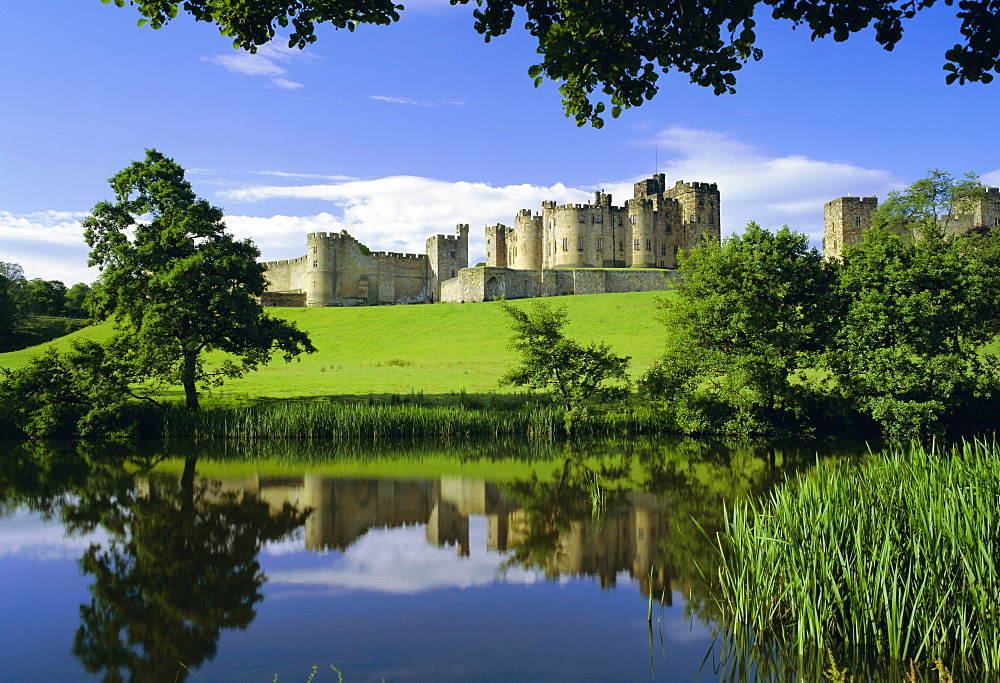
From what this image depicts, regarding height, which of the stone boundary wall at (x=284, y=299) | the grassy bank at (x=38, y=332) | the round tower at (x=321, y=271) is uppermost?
the round tower at (x=321, y=271)

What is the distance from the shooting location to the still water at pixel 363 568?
693 centimetres

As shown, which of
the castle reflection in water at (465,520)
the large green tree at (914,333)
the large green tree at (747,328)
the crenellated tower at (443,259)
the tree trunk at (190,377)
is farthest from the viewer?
the crenellated tower at (443,259)

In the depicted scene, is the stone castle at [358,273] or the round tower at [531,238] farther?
the round tower at [531,238]

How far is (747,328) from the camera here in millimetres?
20484

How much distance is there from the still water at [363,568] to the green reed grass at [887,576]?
2.58 ft

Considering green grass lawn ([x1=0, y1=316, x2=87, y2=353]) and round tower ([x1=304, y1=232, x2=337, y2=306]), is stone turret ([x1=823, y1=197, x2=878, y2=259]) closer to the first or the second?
round tower ([x1=304, y1=232, x2=337, y2=306])

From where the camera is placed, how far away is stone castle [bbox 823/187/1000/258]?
54656mm

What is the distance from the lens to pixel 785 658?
21.1ft

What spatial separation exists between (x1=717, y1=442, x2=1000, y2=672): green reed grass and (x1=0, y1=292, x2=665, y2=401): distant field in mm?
19741

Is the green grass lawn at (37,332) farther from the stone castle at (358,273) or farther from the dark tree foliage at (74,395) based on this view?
the dark tree foliage at (74,395)

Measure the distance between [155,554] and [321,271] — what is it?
62.7m

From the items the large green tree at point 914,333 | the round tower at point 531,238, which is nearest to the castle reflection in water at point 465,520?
the large green tree at point 914,333

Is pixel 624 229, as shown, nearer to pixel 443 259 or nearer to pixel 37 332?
pixel 443 259

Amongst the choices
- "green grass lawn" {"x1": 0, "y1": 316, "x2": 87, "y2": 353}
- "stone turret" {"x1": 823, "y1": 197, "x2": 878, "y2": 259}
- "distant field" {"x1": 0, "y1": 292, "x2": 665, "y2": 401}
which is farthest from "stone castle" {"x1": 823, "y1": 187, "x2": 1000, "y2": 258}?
"green grass lawn" {"x1": 0, "y1": 316, "x2": 87, "y2": 353}
